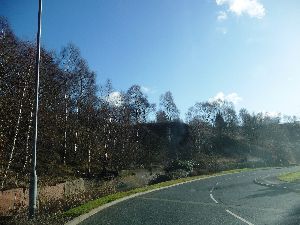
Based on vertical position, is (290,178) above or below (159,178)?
below

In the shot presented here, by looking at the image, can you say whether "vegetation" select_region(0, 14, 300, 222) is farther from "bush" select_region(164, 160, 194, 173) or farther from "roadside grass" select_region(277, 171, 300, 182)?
"roadside grass" select_region(277, 171, 300, 182)

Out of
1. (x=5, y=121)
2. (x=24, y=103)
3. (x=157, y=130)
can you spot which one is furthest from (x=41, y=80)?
(x=157, y=130)

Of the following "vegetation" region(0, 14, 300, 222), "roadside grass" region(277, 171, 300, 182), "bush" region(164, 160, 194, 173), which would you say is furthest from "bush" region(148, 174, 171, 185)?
"roadside grass" region(277, 171, 300, 182)

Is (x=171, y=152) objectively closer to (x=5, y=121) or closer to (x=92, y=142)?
(x=92, y=142)

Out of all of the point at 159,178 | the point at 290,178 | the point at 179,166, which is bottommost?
the point at 290,178

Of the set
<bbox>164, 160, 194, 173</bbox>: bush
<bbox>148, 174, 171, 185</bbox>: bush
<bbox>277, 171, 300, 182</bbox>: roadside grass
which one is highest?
<bbox>164, 160, 194, 173</bbox>: bush

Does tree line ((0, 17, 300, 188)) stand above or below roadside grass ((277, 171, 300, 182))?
above

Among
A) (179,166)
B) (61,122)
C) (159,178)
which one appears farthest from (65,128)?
(179,166)

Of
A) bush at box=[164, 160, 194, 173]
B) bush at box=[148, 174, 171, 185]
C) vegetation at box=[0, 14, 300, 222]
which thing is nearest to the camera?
vegetation at box=[0, 14, 300, 222]

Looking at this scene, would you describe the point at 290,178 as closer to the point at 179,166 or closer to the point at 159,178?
the point at 159,178

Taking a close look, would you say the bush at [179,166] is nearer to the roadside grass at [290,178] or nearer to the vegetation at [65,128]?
the vegetation at [65,128]

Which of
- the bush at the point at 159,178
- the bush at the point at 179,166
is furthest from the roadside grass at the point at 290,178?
the bush at the point at 179,166

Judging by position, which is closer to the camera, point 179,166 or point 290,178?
point 290,178

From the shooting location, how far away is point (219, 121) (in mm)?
129375
